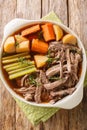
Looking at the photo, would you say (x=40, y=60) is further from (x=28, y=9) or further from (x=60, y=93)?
(x=28, y=9)

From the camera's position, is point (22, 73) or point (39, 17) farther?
point (39, 17)

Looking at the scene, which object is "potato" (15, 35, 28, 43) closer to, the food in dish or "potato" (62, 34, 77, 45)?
the food in dish

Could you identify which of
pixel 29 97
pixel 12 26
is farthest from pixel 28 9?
pixel 29 97

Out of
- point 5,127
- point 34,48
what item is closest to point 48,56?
point 34,48

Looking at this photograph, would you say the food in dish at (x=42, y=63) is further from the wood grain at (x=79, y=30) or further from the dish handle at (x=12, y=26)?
the wood grain at (x=79, y=30)

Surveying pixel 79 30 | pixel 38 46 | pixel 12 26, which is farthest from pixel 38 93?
pixel 79 30

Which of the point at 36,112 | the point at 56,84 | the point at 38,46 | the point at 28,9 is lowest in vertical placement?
the point at 36,112

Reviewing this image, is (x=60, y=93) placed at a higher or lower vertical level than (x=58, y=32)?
lower
